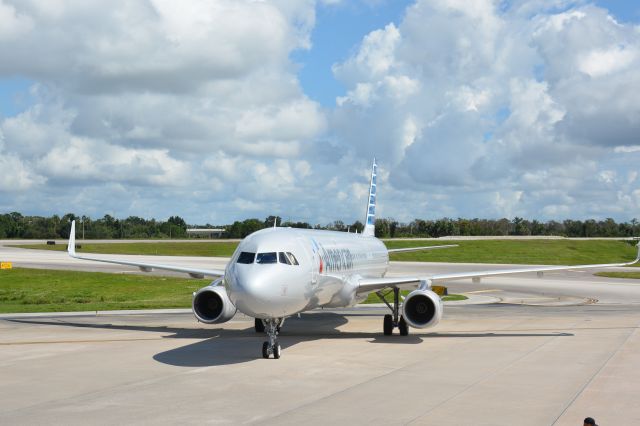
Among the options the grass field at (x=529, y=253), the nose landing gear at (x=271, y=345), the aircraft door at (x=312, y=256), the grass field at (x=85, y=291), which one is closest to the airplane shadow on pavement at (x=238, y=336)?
the nose landing gear at (x=271, y=345)

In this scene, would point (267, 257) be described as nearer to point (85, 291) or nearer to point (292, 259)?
point (292, 259)

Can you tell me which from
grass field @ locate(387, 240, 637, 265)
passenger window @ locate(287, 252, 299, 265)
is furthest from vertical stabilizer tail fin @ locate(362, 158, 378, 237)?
grass field @ locate(387, 240, 637, 265)

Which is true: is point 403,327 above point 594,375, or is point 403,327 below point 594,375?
above

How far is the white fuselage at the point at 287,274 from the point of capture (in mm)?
19734

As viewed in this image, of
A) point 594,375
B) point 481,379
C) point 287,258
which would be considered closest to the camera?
point 481,379

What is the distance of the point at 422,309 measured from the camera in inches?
1004

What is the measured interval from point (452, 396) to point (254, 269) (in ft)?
22.2

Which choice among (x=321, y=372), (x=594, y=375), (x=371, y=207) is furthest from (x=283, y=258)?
(x=371, y=207)

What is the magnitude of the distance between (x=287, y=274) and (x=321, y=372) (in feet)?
10.2

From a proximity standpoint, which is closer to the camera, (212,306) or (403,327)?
(212,306)

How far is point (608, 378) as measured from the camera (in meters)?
18.1

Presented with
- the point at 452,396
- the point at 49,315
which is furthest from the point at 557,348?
the point at 49,315

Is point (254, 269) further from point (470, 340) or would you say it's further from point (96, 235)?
point (96, 235)

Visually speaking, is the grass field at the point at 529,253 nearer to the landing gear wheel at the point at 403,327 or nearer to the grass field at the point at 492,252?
the grass field at the point at 492,252
